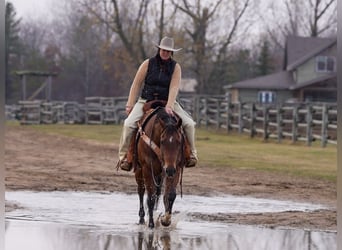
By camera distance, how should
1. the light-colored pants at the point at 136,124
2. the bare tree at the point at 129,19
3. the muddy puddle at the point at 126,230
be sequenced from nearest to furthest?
the muddy puddle at the point at 126,230
the light-colored pants at the point at 136,124
the bare tree at the point at 129,19

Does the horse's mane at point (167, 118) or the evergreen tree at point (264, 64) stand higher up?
the evergreen tree at point (264, 64)

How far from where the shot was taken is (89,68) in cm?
7519

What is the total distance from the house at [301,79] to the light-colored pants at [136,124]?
4679cm

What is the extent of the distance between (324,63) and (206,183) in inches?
1766

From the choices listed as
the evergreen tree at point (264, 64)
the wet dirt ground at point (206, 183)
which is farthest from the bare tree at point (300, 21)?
the wet dirt ground at point (206, 183)

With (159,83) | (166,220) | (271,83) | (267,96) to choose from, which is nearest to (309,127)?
(159,83)

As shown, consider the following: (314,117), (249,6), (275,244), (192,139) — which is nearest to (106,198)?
(192,139)

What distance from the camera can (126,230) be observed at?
9773 mm

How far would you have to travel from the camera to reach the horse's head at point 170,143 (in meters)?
9.30

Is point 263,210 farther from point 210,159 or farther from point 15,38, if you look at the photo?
point 15,38

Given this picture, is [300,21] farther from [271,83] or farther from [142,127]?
[142,127]

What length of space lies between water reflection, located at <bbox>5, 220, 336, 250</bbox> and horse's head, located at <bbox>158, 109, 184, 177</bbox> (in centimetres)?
74

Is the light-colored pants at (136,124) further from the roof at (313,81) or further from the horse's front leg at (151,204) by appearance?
the roof at (313,81)

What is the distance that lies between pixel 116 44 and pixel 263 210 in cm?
5738
